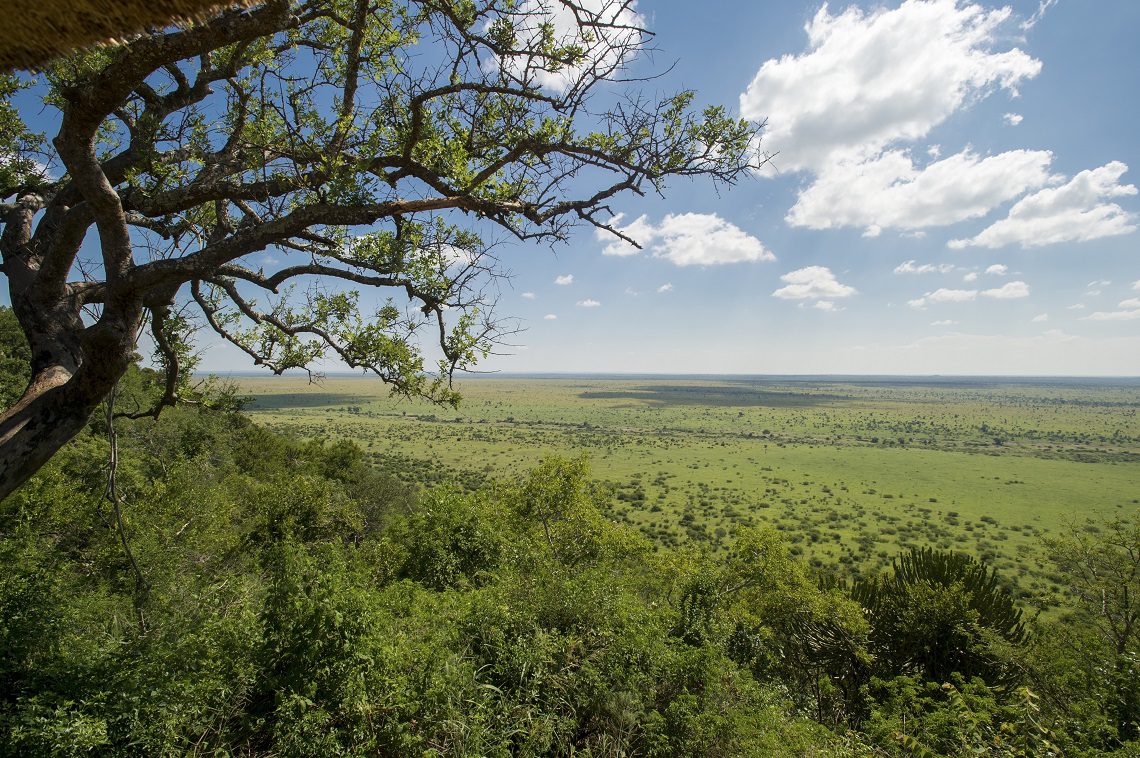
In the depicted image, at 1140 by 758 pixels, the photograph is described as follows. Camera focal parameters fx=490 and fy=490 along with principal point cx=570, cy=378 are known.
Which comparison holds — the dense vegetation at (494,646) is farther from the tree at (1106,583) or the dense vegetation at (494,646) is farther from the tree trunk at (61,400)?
the tree trunk at (61,400)

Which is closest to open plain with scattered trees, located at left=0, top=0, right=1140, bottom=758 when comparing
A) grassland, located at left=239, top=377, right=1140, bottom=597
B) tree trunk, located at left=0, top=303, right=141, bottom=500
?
tree trunk, located at left=0, top=303, right=141, bottom=500

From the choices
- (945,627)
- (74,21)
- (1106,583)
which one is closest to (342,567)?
(74,21)

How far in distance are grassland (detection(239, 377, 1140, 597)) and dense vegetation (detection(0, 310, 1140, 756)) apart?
340cm

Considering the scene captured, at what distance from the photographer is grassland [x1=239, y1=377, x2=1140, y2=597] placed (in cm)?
4966

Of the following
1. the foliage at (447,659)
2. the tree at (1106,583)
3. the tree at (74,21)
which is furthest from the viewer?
the tree at (1106,583)

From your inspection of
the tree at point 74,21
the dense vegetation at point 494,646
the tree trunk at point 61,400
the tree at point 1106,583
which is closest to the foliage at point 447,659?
the dense vegetation at point 494,646

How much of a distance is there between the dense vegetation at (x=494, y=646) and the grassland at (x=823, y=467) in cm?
340

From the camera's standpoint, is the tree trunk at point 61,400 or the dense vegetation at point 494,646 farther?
the dense vegetation at point 494,646

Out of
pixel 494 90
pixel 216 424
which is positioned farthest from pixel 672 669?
pixel 216 424

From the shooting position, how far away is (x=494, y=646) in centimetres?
716

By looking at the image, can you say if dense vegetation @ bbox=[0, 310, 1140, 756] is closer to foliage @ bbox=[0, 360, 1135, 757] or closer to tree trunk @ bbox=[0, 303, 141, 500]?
foliage @ bbox=[0, 360, 1135, 757]

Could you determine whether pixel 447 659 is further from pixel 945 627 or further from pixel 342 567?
pixel 945 627

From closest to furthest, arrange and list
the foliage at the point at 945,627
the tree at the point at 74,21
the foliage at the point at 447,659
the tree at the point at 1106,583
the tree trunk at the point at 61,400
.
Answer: the tree at the point at 74,21 → the tree trunk at the point at 61,400 → the foliage at the point at 447,659 → the tree at the point at 1106,583 → the foliage at the point at 945,627

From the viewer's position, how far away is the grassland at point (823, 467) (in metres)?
49.7
